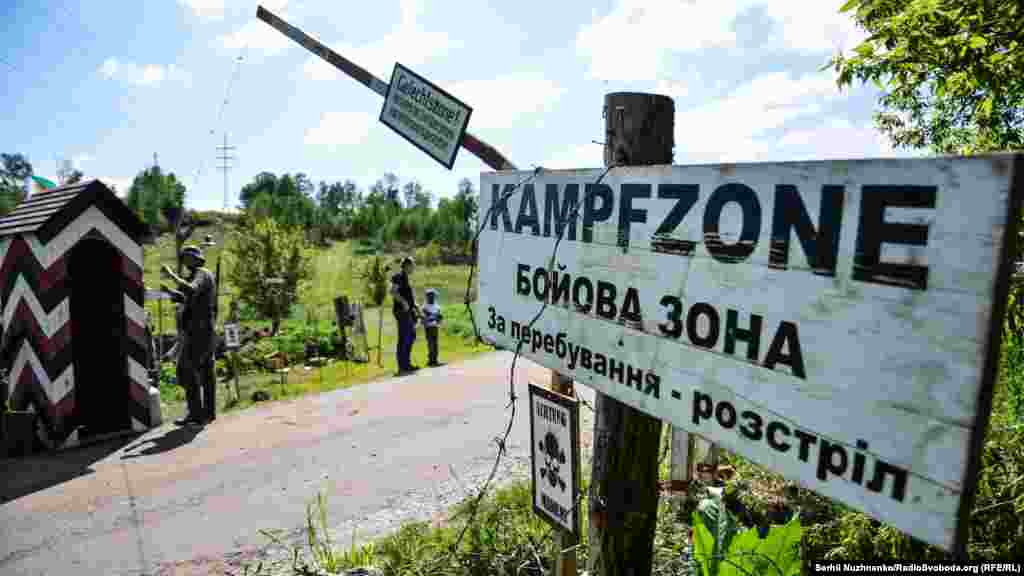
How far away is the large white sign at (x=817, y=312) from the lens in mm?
1012

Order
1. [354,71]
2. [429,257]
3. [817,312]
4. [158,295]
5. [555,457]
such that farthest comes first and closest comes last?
[429,257] < [158,295] < [354,71] < [555,457] < [817,312]

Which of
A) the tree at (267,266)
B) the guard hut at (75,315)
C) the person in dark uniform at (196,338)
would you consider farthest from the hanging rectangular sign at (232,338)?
the tree at (267,266)

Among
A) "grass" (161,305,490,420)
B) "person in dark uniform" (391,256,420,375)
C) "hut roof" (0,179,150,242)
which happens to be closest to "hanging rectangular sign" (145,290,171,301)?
"hut roof" (0,179,150,242)

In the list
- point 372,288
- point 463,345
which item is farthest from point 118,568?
point 372,288

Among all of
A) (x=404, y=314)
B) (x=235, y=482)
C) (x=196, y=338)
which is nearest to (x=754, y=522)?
(x=235, y=482)

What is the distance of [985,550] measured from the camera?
2920 mm

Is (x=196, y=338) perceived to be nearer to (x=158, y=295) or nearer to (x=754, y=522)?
(x=158, y=295)

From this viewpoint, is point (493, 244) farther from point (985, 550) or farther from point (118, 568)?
point (118, 568)

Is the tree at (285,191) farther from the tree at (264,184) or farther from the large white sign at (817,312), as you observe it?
the large white sign at (817,312)

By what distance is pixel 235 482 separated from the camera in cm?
504

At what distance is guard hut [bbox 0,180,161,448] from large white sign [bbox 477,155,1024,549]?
20.2ft

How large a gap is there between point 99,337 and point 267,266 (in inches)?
557

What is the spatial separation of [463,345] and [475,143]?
12426 mm

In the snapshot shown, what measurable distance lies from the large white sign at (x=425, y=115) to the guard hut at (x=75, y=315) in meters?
4.74
